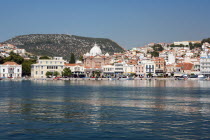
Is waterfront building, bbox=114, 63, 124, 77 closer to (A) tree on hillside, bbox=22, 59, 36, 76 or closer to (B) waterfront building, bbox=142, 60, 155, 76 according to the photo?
(B) waterfront building, bbox=142, 60, 155, 76

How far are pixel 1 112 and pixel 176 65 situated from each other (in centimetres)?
10117

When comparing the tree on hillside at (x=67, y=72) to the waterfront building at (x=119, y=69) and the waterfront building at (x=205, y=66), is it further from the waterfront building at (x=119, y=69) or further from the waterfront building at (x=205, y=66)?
the waterfront building at (x=205, y=66)

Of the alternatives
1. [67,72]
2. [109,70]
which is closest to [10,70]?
[67,72]

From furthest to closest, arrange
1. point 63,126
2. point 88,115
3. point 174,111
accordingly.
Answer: point 174,111 < point 88,115 < point 63,126

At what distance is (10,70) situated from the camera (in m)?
112

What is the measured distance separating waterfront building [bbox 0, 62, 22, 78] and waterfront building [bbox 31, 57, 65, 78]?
13.4ft

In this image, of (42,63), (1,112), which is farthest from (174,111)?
(42,63)

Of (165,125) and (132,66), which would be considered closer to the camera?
(165,125)

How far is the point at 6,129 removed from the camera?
A: 752 inches

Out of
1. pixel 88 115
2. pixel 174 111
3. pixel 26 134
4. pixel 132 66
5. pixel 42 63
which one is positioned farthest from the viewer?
pixel 132 66

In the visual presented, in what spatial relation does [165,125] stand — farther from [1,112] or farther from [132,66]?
[132,66]

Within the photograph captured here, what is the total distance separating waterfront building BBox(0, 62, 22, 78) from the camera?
111625mm

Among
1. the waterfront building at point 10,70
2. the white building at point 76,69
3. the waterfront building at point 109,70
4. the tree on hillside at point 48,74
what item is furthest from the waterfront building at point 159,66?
the waterfront building at point 10,70

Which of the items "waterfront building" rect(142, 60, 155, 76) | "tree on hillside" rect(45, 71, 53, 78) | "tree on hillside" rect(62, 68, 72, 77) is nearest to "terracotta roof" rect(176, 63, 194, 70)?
"waterfront building" rect(142, 60, 155, 76)
